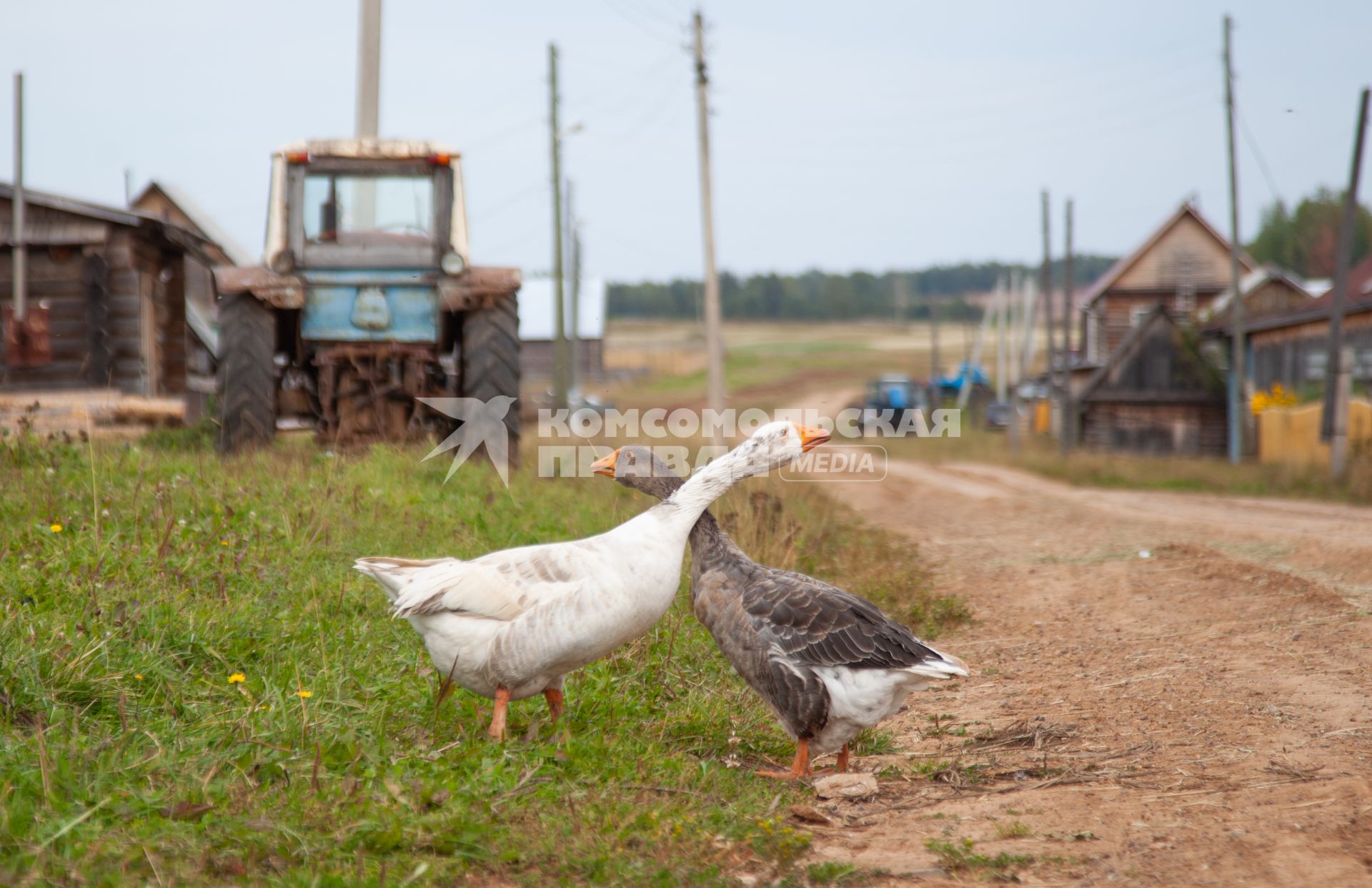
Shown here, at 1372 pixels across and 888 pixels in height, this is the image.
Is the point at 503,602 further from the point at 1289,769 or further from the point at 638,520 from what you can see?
the point at 1289,769

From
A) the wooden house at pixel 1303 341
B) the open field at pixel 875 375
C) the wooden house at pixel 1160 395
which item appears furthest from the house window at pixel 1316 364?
the wooden house at pixel 1160 395

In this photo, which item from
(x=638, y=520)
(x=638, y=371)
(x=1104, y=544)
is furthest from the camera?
(x=638, y=371)

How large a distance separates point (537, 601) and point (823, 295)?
409 feet

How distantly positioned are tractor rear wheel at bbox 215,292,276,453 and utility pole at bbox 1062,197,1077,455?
23832 millimetres

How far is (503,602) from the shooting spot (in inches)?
181

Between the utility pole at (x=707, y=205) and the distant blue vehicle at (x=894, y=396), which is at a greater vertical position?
the utility pole at (x=707, y=205)

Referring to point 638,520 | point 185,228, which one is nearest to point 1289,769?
point 638,520

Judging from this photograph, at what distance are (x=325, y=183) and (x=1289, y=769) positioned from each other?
9976 mm

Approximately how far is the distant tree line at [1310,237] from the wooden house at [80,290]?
73180mm

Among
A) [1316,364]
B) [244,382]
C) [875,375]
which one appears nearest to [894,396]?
[1316,364]

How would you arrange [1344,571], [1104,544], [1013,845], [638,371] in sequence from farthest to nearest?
[638,371] → [1104,544] → [1344,571] → [1013,845]

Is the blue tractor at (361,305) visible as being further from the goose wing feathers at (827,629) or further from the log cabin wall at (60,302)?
the log cabin wall at (60,302)

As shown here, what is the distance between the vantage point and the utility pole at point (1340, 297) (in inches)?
722

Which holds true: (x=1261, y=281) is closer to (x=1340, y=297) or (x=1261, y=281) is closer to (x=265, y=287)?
(x=1340, y=297)
